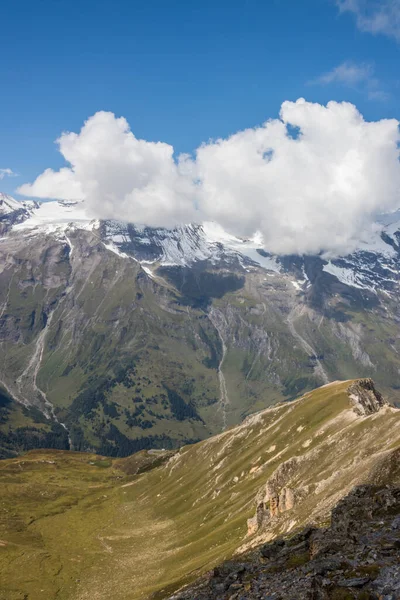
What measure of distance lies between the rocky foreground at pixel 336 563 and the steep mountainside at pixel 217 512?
1.99 m

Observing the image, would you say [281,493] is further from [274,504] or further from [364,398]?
[364,398]

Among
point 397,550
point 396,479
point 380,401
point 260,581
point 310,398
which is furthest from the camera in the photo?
point 310,398

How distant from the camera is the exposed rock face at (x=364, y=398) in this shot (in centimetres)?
14562

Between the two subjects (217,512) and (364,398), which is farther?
Result: (364,398)

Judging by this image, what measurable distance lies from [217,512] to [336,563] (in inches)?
4099

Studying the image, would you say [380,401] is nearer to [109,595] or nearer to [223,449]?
[223,449]

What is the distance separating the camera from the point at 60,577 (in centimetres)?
10669

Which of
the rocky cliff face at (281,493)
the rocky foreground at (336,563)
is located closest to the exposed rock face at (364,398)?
the rocky cliff face at (281,493)

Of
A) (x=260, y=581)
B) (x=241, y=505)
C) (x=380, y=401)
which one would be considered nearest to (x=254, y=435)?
(x=380, y=401)

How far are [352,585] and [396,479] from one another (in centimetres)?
3184

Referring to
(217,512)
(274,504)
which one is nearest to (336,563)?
(274,504)

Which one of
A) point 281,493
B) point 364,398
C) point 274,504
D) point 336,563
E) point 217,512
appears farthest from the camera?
point 364,398

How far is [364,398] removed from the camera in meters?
159

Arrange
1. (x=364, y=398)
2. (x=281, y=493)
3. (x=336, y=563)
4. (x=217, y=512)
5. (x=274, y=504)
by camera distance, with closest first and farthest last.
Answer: (x=336, y=563), (x=274, y=504), (x=281, y=493), (x=217, y=512), (x=364, y=398)
